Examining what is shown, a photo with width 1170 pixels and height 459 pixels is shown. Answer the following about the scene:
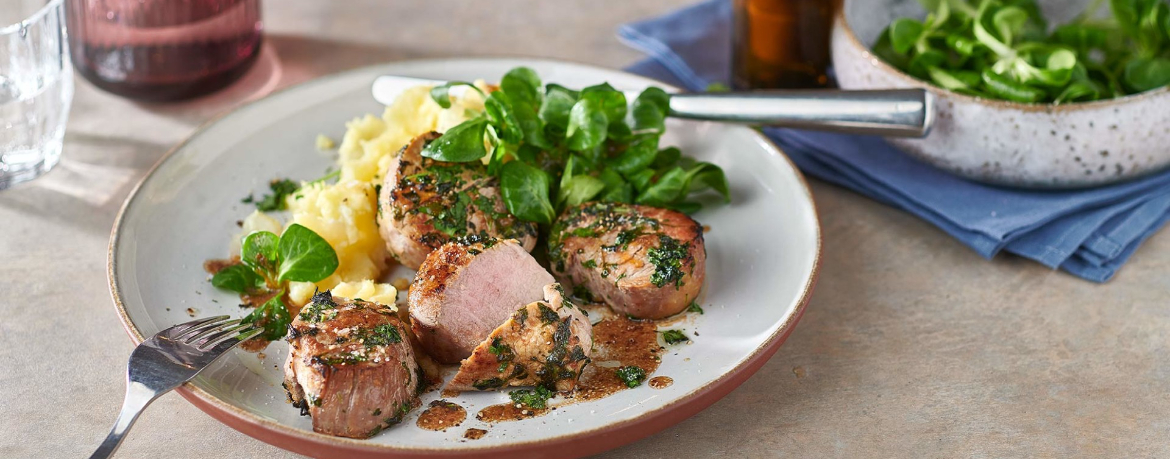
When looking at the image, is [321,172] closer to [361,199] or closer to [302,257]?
[361,199]

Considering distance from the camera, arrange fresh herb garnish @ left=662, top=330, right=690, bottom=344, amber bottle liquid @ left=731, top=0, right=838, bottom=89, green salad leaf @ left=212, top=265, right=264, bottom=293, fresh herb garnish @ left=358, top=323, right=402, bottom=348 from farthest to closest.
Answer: amber bottle liquid @ left=731, top=0, right=838, bottom=89 < green salad leaf @ left=212, top=265, right=264, bottom=293 < fresh herb garnish @ left=662, top=330, right=690, bottom=344 < fresh herb garnish @ left=358, top=323, right=402, bottom=348

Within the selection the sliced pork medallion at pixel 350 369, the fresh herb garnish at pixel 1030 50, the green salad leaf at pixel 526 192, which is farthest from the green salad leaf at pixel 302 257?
the fresh herb garnish at pixel 1030 50

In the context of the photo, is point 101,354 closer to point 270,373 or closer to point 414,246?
point 270,373

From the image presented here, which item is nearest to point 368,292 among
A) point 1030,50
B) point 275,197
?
point 275,197

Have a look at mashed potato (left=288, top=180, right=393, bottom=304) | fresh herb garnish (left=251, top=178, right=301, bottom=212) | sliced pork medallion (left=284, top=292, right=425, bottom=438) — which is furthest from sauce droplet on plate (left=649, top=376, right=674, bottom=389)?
fresh herb garnish (left=251, top=178, right=301, bottom=212)

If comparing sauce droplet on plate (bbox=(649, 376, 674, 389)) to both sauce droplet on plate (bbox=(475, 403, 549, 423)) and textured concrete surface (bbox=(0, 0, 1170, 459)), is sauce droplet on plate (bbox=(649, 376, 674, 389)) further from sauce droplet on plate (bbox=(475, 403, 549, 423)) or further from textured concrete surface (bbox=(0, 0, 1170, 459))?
sauce droplet on plate (bbox=(475, 403, 549, 423))

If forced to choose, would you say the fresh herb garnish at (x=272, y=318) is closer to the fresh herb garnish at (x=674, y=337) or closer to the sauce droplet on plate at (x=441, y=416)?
the sauce droplet on plate at (x=441, y=416)

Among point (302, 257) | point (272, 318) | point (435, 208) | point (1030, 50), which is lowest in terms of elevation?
point (272, 318)
